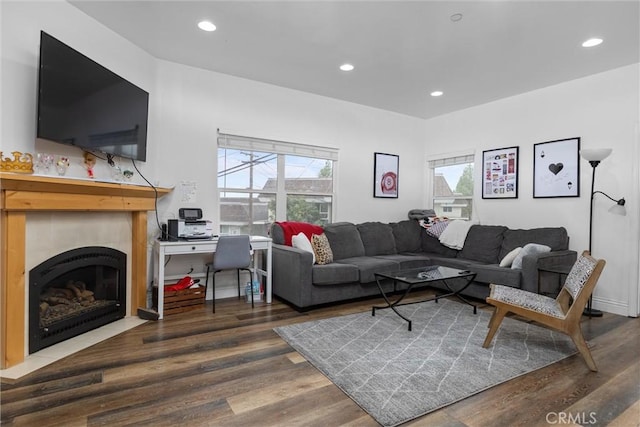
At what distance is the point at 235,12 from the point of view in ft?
8.64

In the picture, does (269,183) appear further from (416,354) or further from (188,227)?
(416,354)

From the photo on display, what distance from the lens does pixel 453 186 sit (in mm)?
5270

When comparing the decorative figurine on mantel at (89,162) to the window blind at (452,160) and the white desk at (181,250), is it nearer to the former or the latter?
the white desk at (181,250)

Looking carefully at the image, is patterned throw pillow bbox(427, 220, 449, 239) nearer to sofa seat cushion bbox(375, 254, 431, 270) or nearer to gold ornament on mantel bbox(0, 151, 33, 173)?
sofa seat cushion bbox(375, 254, 431, 270)

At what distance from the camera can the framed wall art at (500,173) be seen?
14.5ft

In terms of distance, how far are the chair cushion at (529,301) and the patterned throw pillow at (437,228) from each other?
203 centimetres

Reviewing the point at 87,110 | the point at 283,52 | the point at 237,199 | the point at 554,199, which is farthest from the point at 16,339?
the point at 554,199

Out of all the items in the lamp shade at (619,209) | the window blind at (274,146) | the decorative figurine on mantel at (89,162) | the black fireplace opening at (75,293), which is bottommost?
the black fireplace opening at (75,293)

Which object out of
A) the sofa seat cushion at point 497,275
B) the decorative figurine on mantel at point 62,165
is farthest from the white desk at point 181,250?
the sofa seat cushion at point 497,275

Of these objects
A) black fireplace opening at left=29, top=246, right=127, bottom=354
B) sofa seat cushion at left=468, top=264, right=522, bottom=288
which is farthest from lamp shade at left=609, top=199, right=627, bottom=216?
black fireplace opening at left=29, top=246, right=127, bottom=354

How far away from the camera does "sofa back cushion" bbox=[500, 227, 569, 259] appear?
3738 millimetres

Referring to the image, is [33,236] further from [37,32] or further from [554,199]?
[554,199]

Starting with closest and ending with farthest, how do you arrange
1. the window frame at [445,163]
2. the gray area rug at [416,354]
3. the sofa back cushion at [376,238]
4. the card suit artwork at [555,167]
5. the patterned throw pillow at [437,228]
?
the gray area rug at [416,354] < the card suit artwork at [555,167] < the sofa back cushion at [376,238] < the patterned throw pillow at [437,228] < the window frame at [445,163]

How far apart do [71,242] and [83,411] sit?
1.44 metres
